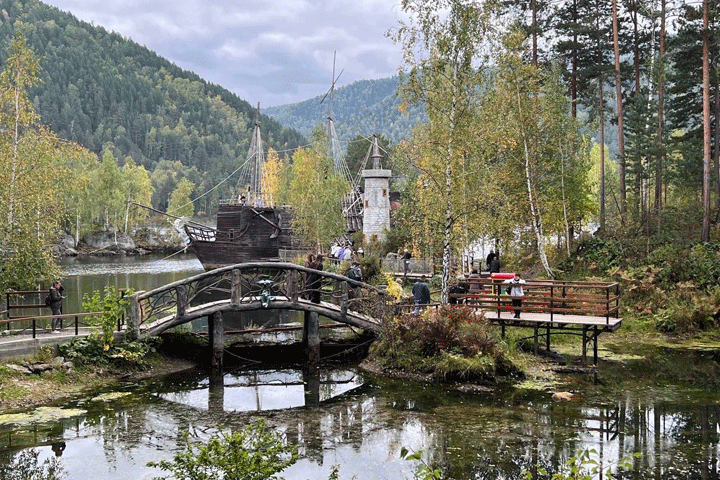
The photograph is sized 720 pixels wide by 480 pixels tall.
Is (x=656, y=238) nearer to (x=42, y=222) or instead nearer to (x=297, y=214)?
(x=42, y=222)

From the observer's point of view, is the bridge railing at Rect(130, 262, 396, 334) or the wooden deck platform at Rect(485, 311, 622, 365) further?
the bridge railing at Rect(130, 262, 396, 334)

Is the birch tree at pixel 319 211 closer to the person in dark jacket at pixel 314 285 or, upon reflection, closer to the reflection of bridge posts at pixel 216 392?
the person in dark jacket at pixel 314 285

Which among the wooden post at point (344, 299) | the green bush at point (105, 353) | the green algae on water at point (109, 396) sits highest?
the wooden post at point (344, 299)

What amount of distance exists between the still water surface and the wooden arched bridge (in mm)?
1682

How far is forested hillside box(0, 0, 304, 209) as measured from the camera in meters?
156

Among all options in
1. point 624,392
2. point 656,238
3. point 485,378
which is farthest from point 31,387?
point 656,238

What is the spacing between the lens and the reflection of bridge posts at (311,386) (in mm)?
16031

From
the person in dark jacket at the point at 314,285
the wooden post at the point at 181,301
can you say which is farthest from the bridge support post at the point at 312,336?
the wooden post at the point at 181,301

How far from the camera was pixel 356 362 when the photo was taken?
2008 cm

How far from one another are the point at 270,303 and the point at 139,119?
166 meters

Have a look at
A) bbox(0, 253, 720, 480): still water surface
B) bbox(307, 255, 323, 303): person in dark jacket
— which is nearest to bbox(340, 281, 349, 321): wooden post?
bbox(307, 255, 323, 303): person in dark jacket

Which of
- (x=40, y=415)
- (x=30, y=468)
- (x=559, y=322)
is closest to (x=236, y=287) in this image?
(x=40, y=415)

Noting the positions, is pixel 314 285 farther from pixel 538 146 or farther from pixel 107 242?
pixel 107 242

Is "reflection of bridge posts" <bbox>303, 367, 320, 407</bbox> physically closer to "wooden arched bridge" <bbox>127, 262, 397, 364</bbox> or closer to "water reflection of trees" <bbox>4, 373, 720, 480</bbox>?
"water reflection of trees" <bbox>4, 373, 720, 480</bbox>
